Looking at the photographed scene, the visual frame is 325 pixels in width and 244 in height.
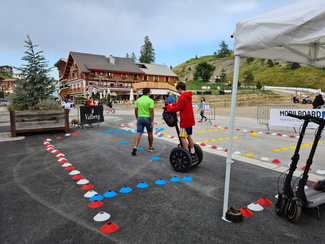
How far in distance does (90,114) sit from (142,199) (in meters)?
9.07

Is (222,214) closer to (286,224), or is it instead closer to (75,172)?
(286,224)

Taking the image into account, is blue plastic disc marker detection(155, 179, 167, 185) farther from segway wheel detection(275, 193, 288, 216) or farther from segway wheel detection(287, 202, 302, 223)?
segway wheel detection(287, 202, 302, 223)

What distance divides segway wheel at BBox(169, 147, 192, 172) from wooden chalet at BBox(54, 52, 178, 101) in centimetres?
4018

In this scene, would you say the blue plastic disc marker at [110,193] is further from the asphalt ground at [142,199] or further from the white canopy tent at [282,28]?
the white canopy tent at [282,28]

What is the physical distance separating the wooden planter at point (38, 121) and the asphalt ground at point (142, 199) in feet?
9.21

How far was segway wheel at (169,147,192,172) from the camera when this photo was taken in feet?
14.8

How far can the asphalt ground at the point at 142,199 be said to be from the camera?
252 cm

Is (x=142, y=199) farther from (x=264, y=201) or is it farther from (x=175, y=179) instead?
(x=264, y=201)

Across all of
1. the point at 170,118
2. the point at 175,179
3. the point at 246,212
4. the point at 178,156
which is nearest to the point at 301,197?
the point at 246,212

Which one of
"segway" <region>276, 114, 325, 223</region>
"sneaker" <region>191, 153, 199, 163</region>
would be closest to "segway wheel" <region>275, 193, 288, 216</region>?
"segway" <region>276, 114, 325, 223</region>

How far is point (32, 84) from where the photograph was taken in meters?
9.90

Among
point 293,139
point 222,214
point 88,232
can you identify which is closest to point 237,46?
point 222,214

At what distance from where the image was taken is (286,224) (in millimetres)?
2715

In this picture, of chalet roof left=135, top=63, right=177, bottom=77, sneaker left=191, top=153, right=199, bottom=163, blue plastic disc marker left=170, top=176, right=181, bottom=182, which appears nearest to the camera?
blue plastic disc marker left=170, top=176, right=181, bottom=182
